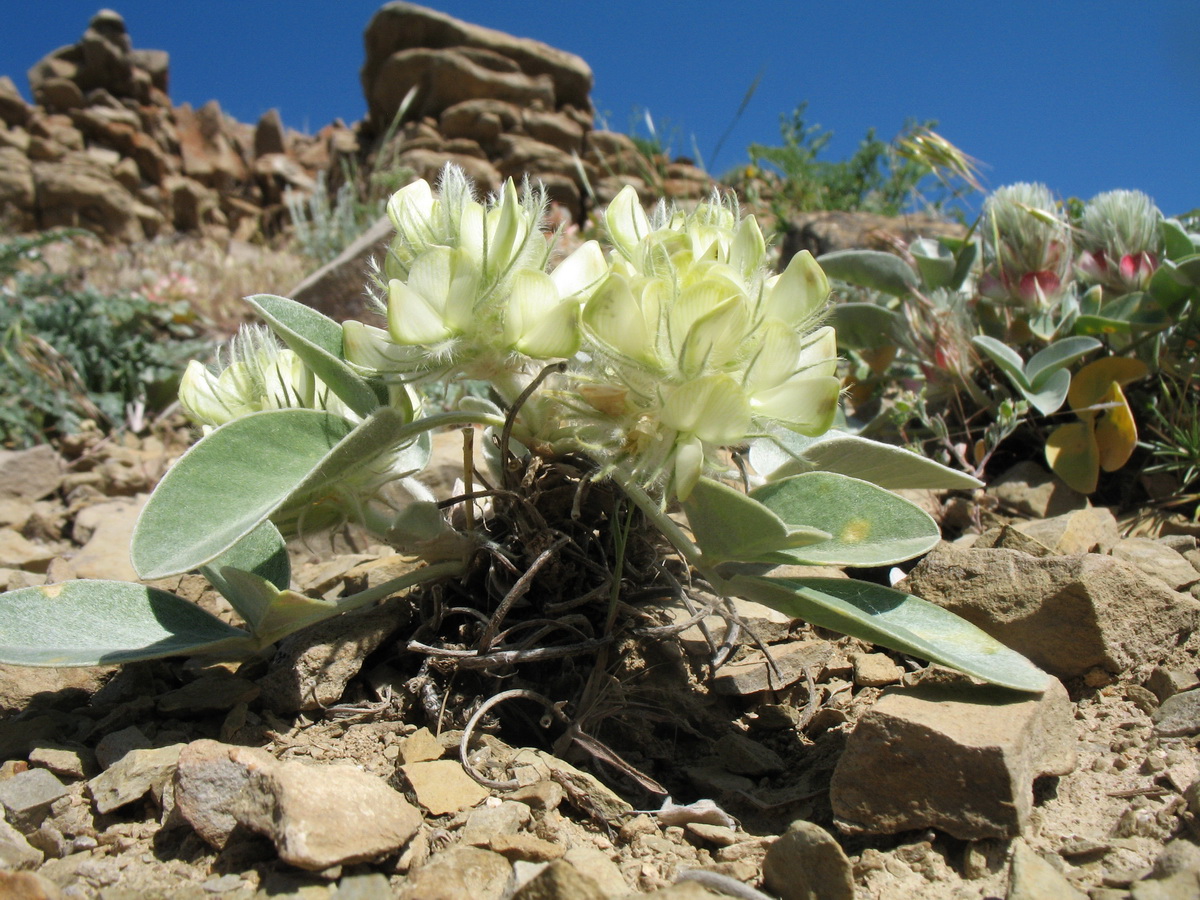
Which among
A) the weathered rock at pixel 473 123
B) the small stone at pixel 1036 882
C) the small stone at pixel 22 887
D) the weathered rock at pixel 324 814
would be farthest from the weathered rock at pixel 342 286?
the weathered rock at pixel 473 123

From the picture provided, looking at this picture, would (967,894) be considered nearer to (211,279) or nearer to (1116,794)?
(1116,794)

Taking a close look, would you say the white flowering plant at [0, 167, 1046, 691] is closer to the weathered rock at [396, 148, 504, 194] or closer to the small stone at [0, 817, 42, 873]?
the small stone at [0, 817, 42, 873]

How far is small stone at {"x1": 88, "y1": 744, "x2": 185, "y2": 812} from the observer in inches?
43.0

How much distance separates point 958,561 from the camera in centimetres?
142

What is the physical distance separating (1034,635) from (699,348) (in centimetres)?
79

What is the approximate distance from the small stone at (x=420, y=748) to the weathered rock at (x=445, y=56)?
16.1m

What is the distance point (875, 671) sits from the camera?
1.40 m

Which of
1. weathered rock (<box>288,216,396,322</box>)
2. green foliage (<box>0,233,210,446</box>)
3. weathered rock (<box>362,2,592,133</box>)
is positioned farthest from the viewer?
weathered rock (<box>362,2,592,133</box>)

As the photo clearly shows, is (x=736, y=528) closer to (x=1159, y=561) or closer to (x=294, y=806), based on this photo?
(x=294, y=806)

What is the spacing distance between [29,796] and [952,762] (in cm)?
116

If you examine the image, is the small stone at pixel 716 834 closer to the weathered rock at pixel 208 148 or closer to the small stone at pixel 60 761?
the small stone at pixel 60 761

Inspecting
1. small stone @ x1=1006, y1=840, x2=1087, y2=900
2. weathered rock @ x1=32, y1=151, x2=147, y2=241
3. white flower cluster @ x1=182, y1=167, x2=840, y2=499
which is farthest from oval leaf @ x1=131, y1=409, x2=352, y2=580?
weathered rock @ x1=32, y1=151, x2=147, y2=241

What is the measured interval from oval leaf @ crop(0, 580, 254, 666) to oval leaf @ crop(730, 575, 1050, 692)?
77cm

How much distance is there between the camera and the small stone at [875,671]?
1.39m
